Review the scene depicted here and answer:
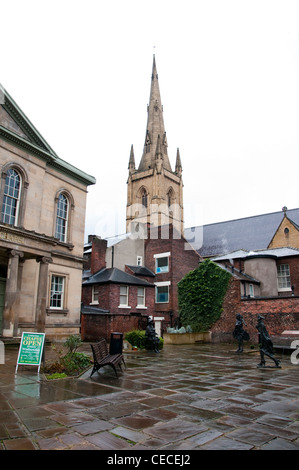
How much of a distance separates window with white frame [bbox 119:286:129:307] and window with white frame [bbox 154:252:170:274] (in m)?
6.18

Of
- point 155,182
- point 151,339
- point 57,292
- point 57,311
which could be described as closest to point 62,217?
point 57,292

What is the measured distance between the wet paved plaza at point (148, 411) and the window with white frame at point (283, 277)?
Result: 22.3 m

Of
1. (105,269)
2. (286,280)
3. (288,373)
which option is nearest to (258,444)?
(288,373)

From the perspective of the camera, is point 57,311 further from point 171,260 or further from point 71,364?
point 171,260

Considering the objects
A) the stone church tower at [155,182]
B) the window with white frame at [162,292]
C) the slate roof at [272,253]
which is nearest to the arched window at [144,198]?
the stone church tower at [155,182]

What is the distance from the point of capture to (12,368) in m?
9.88

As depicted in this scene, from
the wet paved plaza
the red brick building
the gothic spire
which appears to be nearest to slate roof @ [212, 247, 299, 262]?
the red brick building

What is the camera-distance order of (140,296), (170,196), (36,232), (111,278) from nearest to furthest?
(36,232) < (111,278) < (140,296) < (170,196)

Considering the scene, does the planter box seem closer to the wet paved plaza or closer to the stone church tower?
the wet paved plaza

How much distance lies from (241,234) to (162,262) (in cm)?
1758

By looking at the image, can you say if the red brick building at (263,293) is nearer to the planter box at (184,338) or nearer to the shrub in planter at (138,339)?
the planter box at (184,338)

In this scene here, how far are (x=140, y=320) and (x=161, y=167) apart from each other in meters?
50.8

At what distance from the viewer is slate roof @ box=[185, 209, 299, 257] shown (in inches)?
1690

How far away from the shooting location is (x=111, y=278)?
25719mm
